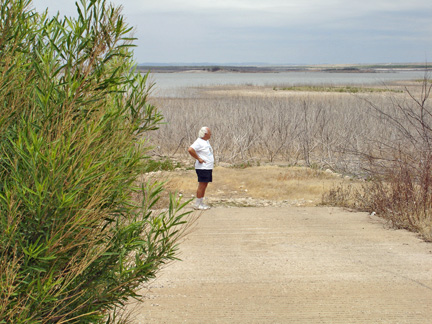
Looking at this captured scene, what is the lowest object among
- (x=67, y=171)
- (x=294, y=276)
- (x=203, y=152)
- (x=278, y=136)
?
(x=294, y=276)

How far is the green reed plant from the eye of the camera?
2635mm

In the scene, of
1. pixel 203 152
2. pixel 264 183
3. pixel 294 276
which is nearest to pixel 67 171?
pixel 294 276

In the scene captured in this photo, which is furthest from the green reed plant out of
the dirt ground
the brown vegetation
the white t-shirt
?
the white t-shirt

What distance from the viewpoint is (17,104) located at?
3156 millimetres

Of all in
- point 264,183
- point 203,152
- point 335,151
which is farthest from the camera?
point 335,151

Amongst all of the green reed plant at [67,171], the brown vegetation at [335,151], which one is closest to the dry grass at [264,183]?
the brown vegetation at [335,151]

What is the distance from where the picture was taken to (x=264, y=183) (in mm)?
14086

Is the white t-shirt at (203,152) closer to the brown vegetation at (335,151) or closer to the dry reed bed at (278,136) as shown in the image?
the brown vegetation at (335,151)

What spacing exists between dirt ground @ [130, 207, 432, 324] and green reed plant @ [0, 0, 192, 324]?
212 cm

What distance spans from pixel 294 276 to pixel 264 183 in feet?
25.6

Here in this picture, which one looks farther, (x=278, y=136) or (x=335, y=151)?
(x=278, y=136)

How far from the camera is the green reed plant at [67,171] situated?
2635 millimetres

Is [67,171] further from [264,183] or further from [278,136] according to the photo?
[278,136]

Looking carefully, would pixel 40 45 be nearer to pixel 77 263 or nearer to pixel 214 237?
pixel 77 263
